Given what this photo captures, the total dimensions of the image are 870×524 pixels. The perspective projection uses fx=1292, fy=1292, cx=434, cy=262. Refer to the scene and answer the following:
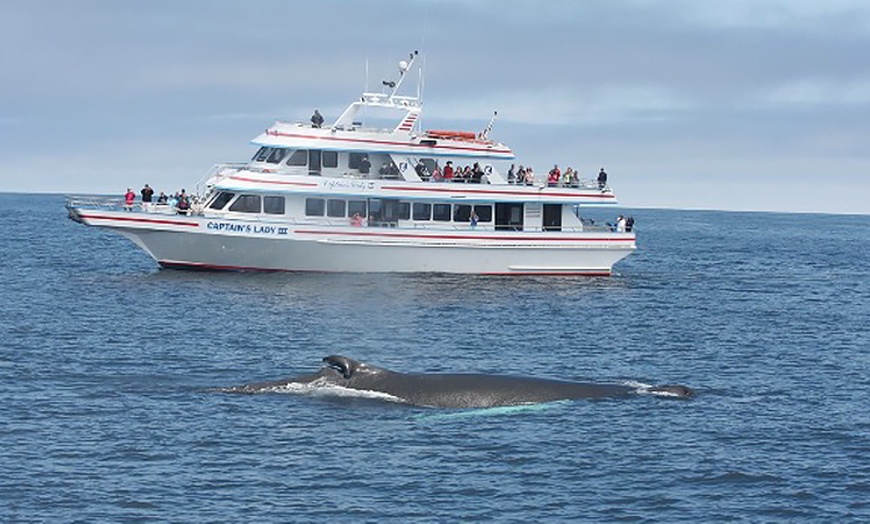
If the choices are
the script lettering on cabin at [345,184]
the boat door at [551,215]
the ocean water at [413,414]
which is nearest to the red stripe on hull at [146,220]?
the ocean water at [413,414]

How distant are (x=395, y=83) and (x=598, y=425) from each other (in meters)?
43.8

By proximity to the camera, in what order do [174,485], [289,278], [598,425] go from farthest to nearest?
[289,278], [598,425], [174,485]

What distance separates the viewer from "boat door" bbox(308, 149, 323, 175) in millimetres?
68188

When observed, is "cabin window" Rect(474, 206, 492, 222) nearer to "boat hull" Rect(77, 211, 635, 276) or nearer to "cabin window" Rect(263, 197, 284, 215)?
"boat hull" Rect(77, 211, 635, 276)

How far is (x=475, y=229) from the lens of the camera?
7012 centimetres

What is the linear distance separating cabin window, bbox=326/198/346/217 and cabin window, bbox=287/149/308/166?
2408 millimetres

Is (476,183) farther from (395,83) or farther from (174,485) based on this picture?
(174,485)

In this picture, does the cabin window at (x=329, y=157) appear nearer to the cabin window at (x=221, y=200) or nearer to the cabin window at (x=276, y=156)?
the cabin window at (x=276, y=156)

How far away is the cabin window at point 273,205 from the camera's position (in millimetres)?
66812

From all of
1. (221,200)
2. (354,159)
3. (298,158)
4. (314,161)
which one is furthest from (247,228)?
(354,159)

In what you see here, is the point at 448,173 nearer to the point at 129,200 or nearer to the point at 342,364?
the point at 129,200

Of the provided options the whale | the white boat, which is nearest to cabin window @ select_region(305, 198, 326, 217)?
the white boat

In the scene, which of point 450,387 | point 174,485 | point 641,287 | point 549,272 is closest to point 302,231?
point 549,272

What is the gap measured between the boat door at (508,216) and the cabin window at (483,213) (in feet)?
1.29
